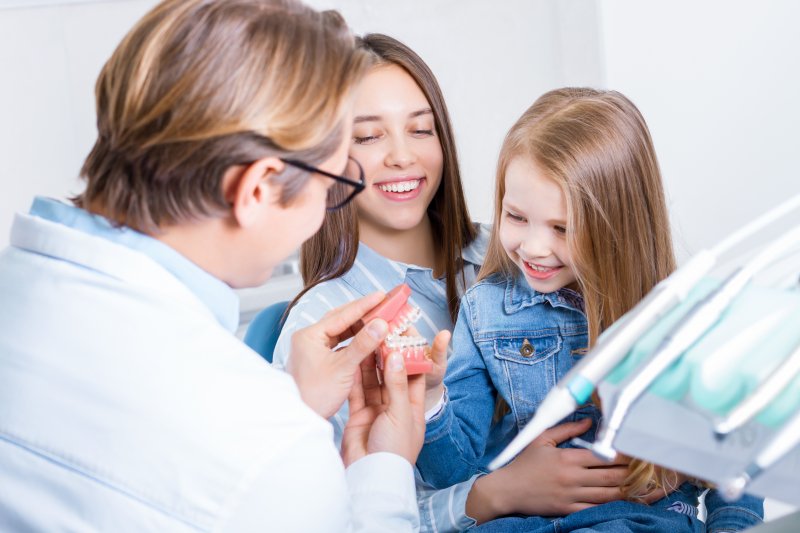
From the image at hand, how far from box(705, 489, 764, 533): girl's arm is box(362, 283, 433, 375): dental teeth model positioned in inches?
21.2

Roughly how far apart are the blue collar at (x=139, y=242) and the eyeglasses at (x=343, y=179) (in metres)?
0.17

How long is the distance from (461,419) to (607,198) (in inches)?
18.2

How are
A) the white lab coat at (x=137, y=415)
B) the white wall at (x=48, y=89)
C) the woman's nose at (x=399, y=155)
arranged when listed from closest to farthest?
1. the white lab coat at (x=137, y=415)
2. the woman's nose at (x=399, y=155)
3. the white wall at (x=48, y=89)

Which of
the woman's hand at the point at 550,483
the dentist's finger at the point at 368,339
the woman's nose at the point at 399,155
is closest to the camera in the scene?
the dentist's finger at the point at 368,339

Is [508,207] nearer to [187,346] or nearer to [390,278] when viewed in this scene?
[390,278]

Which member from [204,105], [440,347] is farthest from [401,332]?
[204,105]

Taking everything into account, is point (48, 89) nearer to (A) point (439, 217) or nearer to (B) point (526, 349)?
(A) point (439, 217)

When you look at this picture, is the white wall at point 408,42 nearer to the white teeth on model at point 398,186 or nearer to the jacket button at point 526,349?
the white teeth on model at point 398,186

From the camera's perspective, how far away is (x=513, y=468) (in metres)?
1.57

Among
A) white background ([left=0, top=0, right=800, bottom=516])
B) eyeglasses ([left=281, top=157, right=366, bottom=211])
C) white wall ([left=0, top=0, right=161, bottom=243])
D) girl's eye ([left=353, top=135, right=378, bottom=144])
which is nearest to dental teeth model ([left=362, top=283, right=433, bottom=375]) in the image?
eyeglasses ([left=281, top=157, right=366, bottom=211])

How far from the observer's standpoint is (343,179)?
1083 mm

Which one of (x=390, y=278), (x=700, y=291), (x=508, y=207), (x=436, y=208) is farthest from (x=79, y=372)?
(x=436, y=208)

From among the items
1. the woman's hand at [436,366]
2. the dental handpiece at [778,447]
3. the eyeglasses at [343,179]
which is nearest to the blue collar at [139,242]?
the eyeglasses at [343,179]

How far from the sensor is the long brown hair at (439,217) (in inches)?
71.9
